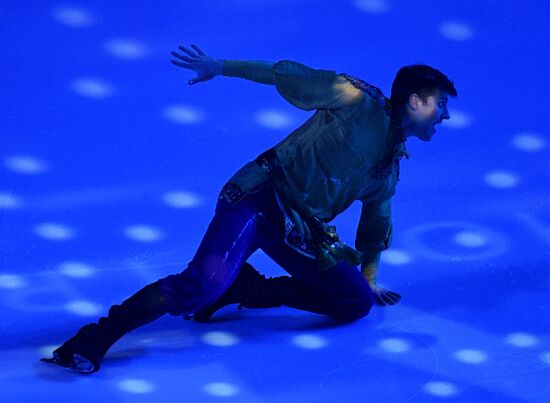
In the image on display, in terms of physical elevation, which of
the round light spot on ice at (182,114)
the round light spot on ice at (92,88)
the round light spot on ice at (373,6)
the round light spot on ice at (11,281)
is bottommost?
the round light spot on ice at (11,281)

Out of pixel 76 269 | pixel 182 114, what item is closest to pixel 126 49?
pixel 182 114

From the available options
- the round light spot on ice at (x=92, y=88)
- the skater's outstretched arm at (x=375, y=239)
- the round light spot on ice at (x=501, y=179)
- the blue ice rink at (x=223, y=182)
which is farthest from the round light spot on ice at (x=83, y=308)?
the round light spot on ice at (x=501, y=179)

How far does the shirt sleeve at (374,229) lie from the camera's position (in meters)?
2.93

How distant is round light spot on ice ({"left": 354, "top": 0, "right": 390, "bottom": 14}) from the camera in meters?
4.07

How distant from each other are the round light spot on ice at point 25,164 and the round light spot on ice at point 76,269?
484 millimetres

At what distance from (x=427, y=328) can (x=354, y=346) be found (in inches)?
8.4

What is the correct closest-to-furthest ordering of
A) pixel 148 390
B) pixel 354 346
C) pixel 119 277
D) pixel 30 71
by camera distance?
1. pixel 148 390
2. pixel 354 346
3. pixel 119 277
4. pixel 30 71

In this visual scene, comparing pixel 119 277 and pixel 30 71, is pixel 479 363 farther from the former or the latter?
pixel 30 71

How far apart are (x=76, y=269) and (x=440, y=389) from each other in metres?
1.09

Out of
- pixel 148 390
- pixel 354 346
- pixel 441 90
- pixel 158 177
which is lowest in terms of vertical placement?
pixel 148 390

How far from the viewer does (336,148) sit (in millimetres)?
2699

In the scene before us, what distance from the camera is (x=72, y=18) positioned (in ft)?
13.0

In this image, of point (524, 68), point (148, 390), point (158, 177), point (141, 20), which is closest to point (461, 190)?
point (524, 68)

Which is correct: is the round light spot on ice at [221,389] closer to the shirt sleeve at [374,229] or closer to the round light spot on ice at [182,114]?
the shirt sleeve at [374,229]
